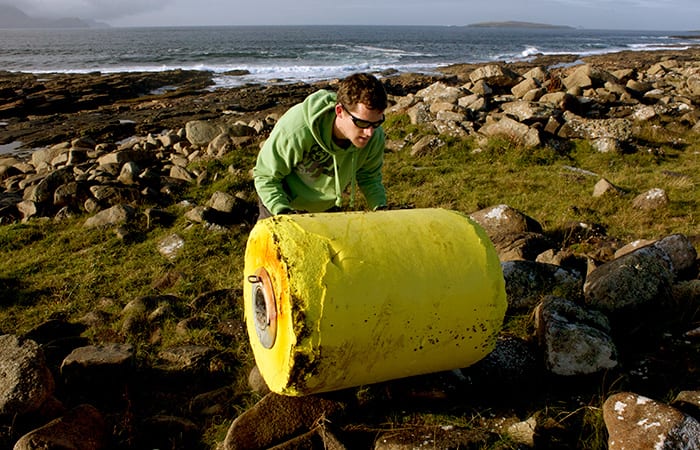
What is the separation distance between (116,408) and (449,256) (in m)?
2.59

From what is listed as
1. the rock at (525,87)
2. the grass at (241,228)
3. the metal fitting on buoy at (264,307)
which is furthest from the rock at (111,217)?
the rock at (525,87)

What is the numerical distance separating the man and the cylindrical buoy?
2.22 ft

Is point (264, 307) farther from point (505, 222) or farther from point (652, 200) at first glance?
point (652, 200)

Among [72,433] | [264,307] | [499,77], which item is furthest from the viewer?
[499,77]

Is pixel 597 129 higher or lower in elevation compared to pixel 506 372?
higher

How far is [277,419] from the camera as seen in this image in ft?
9.89

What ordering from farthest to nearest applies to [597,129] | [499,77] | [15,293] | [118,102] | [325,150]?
[118,102], [499,77], [597,129], [15,293], [325,150]

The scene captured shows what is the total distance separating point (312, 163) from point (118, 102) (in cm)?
2344

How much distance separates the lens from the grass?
16.0ft

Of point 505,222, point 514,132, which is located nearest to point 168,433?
point 505,222

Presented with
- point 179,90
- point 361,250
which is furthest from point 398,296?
point 179,90

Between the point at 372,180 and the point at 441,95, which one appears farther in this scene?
the point at 441,95

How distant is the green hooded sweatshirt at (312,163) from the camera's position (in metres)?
3.41

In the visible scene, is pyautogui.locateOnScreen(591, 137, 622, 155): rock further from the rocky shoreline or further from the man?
the man
